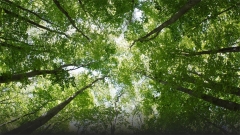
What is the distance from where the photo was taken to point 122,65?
1041 cm

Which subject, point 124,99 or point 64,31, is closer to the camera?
point 64,31

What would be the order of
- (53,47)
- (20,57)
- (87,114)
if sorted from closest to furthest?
(20,57), (53,47), (87,114)

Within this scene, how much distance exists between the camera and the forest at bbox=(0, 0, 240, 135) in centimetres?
545

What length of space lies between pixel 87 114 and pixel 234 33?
6854mm

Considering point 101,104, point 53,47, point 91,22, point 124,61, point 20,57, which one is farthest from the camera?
point 101,104

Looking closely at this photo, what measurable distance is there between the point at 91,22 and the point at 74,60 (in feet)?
5.53

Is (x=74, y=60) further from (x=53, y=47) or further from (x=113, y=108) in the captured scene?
(x=113, y=108)

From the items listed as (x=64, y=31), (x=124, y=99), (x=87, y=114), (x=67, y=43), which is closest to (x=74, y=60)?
(x=67, y=43)

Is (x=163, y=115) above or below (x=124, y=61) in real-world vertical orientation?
below

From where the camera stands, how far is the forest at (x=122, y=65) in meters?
5.45

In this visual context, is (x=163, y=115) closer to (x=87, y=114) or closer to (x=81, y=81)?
(x=87, y=114)

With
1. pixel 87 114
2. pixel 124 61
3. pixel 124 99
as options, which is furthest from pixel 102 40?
pixel 124 99

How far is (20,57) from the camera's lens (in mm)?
5344

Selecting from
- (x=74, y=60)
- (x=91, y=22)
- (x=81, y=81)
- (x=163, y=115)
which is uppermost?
Result: (x=91, y=22)
